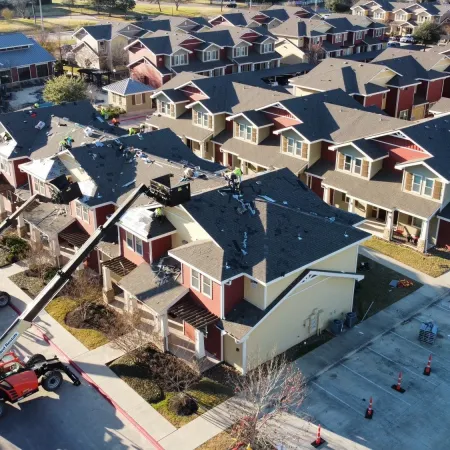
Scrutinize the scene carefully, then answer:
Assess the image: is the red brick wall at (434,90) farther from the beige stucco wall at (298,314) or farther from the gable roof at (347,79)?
the beige stucco wall at (298,314)

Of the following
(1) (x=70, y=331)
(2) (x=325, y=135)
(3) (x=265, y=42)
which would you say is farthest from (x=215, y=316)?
(3) (x=265, y=42)

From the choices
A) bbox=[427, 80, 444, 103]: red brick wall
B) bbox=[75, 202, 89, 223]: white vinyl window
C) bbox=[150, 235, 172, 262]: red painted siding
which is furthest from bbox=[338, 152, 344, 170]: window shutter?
bbox=[427, 80, 444, 103]: red brick wall

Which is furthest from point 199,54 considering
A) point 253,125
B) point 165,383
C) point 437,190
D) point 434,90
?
point 165,383

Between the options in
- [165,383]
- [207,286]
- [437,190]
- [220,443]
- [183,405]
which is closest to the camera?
[220,443]

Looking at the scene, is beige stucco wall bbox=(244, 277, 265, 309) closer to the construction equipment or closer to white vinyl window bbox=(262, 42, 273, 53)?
the construction equipment

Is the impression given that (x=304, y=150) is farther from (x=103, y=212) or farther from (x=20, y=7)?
(x=20, y=7)

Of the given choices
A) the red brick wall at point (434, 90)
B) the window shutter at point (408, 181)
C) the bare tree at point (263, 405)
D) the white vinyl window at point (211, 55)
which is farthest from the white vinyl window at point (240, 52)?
the bare tree at point (263, 405)

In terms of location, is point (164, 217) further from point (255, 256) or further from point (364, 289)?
point (364, 289)
